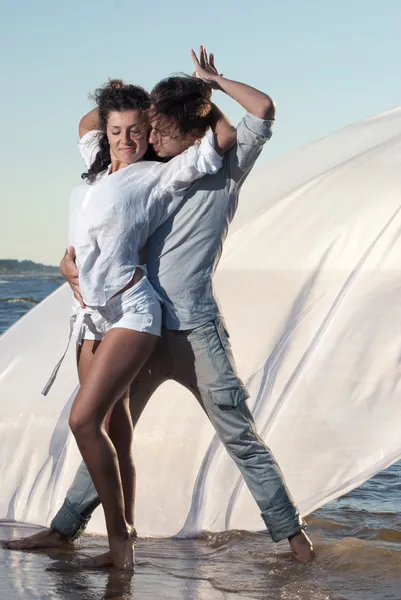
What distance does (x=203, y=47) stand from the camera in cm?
395

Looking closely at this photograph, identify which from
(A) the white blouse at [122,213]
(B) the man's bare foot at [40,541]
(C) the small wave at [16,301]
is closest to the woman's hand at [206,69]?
(A) the white blouse at [122,213]

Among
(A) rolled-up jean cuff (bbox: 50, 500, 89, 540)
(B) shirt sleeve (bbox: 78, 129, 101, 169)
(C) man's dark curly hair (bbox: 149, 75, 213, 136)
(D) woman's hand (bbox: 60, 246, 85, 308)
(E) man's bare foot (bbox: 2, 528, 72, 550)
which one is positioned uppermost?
(C) man's dark curly hair (bbox: 149, 75, 213, 136)

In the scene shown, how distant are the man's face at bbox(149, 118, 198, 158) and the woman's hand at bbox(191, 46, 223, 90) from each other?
24cm

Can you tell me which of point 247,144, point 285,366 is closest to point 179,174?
point 247,144

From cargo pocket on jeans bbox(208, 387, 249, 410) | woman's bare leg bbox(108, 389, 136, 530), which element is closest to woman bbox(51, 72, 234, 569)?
woman's bare leg bbox(108, 389, 136, 530)

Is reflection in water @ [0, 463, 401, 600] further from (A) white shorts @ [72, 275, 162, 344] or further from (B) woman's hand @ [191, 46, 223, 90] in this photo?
(B) woman's hand @ [191, 46, 223, 90]

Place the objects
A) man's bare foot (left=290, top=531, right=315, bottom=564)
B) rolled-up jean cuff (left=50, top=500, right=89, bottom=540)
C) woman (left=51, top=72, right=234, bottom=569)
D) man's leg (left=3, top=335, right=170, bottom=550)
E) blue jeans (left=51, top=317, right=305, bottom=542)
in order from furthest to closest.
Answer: rolled-up jean cuff (left=50, top=500, right=89, bottom=540), man's leg (left=3, top=335, right=170, bottom=550), man's bare foot (left=290, top=531, right=315, bottom=564), blue jeans (left=51, top=317, right=305, bottom=542), woman (left=51, top=72, right=234, bottom=569)

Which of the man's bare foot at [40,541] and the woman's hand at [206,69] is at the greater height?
the woman's hand at [206,69]

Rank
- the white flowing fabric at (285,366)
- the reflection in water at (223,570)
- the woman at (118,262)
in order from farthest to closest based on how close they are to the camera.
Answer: the white flowing fabric at (285,366) < the woman at (118,262) < the reflection in water at (223,570)

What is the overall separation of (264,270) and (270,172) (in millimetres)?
594

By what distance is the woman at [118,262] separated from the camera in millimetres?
3648

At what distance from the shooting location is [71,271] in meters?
3.88

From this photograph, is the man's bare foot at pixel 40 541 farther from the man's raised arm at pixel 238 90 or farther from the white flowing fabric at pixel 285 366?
the man's raised arm at pixel 238 90

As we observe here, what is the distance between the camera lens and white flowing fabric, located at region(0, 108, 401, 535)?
4719 millimetres
